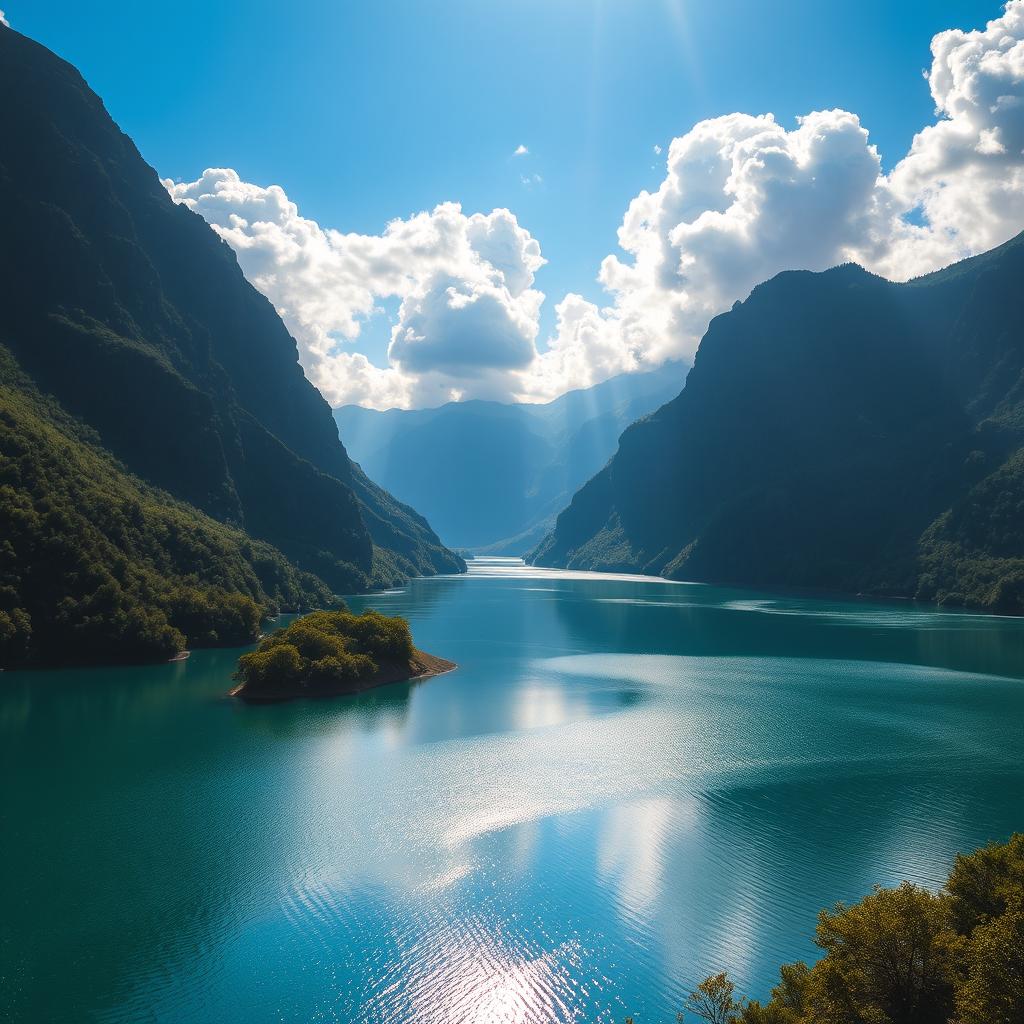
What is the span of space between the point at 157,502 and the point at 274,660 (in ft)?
297

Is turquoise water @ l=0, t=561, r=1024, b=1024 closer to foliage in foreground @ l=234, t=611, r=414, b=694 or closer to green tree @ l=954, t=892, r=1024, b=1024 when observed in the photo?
foliage in foreground @ l=234, t=611, r=414, b=694

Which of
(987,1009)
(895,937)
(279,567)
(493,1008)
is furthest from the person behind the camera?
(279,567)

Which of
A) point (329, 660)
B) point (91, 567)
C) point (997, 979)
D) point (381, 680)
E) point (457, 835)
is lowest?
point (457, 835)

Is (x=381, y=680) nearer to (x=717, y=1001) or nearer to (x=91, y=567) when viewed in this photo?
(x=91, y=567)

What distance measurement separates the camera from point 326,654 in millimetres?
79312

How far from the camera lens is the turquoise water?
1070 inches

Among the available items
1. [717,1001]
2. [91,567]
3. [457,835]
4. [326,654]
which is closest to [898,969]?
[717,1001]

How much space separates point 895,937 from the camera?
1984 centimetres

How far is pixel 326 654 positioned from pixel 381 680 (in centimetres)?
809

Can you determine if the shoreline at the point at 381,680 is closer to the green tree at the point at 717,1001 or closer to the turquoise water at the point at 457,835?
the turquoise water at the point at 457,835

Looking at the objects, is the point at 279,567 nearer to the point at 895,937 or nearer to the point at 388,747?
the point at 388,747

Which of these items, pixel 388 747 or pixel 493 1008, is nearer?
pixel 493 1008

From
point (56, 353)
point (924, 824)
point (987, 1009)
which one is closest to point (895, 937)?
point (987, 1009)

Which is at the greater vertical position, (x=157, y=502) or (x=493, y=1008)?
(x=157, y=502)
